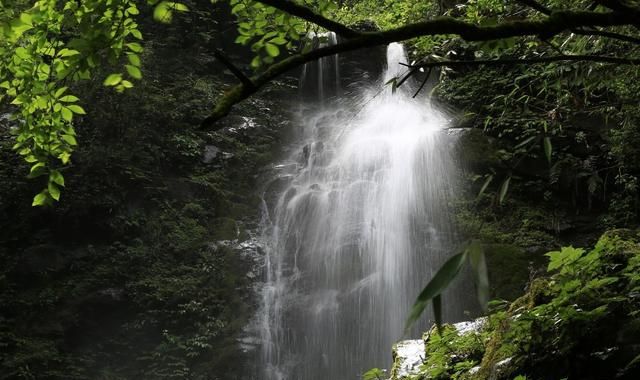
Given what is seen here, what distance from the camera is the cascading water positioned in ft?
27.3

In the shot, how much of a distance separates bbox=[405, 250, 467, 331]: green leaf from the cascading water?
711 cm

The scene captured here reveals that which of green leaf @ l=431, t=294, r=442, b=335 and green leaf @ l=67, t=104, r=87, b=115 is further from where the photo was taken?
green leaf @ l=67, t=104, r=87, b=115

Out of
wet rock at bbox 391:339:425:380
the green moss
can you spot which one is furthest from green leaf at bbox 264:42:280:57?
the green moss

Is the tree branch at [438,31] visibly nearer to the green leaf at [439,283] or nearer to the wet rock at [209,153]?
the green leaf at [439,283]

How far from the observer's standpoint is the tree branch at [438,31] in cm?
131

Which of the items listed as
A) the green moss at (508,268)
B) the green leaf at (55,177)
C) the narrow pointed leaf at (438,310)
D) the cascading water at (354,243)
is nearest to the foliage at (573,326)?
the narrow pointed leaf at (438,310)

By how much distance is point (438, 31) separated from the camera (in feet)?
4.41

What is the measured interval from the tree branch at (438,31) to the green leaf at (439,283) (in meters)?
0.55

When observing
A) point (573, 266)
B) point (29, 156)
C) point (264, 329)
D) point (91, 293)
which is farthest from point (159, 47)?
point (573, 266)

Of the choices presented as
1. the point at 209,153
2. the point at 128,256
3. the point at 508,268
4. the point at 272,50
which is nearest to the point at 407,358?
the point at 272,50

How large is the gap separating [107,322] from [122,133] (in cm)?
365

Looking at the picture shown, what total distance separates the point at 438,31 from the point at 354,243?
27.5ft

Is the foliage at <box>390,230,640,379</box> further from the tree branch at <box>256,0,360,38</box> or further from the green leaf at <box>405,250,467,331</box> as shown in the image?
the tree branch at <box>256,0,360,38</box>

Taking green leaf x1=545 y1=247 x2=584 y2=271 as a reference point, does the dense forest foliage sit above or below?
above
